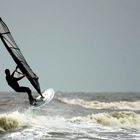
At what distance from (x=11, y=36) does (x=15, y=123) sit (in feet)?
17.6

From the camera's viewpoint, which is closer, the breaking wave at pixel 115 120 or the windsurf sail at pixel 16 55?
the windsurf sail at pixel 16 55

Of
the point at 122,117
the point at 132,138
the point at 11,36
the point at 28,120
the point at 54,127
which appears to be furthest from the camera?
the point at 122,117

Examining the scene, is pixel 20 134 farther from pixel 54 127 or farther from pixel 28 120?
pixel 28 120

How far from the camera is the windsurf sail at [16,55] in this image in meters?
13.6

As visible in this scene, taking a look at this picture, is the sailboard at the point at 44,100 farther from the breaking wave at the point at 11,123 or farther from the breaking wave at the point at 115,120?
the breaking wave at the point at 115,120

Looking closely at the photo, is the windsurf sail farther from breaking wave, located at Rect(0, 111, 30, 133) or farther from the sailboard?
breaking wave, located at Rect(0, 111, 30, 133)

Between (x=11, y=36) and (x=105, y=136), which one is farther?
(x=105, y=136)

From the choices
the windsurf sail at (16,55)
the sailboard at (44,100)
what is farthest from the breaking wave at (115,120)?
the windsurf sail at (16,55)

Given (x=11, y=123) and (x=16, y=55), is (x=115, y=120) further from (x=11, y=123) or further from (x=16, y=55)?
(x=16, y=55)

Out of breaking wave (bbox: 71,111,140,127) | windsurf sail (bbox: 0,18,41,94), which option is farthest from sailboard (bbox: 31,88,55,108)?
breaking wave (bbox: 71,111,140,127)

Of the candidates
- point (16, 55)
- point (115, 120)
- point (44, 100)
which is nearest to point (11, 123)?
point (44, 100)

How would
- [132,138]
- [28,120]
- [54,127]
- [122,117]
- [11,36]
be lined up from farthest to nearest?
[122,117] → [28,120] → [54,127] → [132,138] → [11,36]

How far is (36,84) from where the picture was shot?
14.4 metres

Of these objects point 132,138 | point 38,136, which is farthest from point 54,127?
point 132,138
